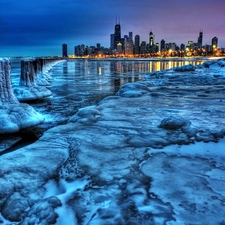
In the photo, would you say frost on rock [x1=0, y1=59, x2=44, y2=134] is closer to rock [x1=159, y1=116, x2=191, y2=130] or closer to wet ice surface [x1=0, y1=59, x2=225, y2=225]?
wet ice surface [x1=0, y1=59, x2=225, y2=225]

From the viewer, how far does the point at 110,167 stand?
3.52 m

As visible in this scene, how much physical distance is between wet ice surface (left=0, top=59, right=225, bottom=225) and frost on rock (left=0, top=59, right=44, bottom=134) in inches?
46.7

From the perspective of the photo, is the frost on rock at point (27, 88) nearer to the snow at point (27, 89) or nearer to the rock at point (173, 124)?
the snow at point (27, 89)

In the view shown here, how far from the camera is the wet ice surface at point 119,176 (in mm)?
2488

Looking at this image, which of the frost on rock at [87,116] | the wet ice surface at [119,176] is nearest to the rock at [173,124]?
the wet ice surface at [119,176]

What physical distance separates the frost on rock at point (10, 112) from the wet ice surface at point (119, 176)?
1.19 metres

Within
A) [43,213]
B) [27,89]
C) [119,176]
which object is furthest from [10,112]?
[27,89]

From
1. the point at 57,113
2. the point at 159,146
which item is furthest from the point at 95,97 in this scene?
the point at 159,146

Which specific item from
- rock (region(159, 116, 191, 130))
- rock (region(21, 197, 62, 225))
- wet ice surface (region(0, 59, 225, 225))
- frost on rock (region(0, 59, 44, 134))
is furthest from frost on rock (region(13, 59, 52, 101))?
rock (region(21, 197, 62, 225))

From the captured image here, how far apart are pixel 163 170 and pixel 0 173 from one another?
2.22 m

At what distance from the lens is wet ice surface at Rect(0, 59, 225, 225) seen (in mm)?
2488

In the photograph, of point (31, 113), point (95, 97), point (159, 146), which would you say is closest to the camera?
point (159, 146)

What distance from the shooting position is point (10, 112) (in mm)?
6020

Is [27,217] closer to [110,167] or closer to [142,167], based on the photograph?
[110,167]
